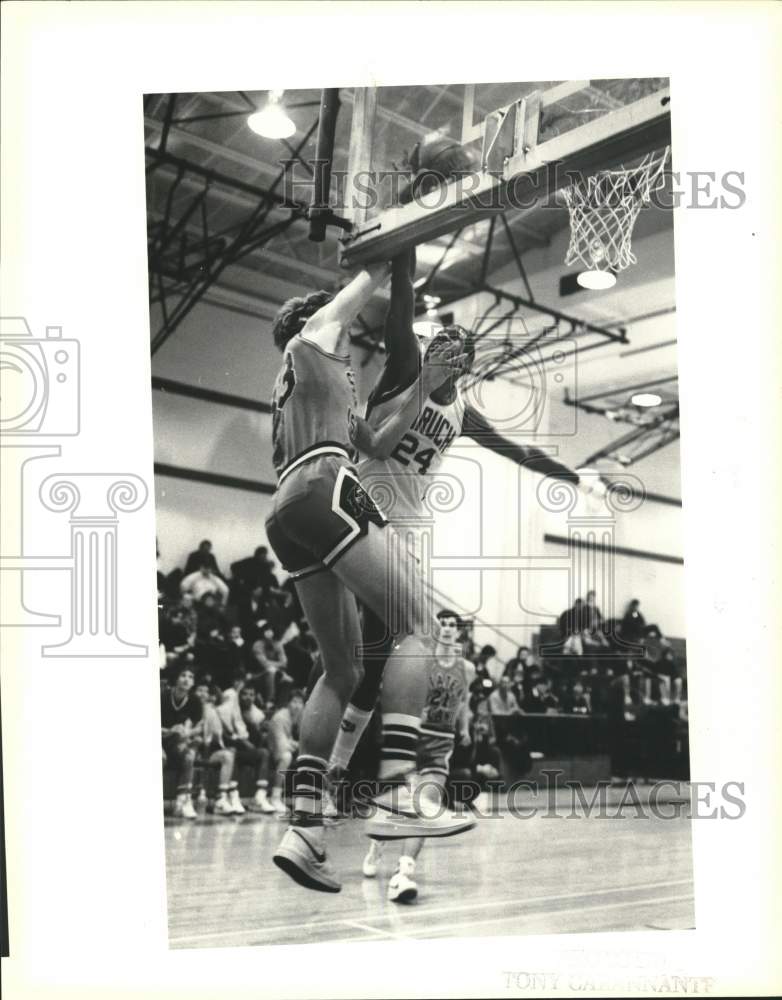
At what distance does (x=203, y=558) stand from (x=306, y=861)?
3.95 feet

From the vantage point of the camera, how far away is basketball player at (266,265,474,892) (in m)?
4.24

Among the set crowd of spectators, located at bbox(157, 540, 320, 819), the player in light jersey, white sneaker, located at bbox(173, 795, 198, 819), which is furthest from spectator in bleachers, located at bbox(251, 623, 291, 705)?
the player in light jersey

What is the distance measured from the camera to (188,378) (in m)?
4.22

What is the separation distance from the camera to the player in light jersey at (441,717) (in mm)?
4238

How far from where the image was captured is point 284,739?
13.9 ft

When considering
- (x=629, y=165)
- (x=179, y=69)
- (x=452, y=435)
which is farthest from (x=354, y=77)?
(x=452, y=435)

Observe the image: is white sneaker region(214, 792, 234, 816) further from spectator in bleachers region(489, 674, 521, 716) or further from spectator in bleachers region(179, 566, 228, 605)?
spectator in bleachers region(489, 674, 521, 716)

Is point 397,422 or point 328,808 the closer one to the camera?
point 328,808

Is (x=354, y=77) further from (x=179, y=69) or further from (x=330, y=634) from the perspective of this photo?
(x=330, y=634)

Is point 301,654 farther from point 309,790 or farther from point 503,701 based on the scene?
point 503,701

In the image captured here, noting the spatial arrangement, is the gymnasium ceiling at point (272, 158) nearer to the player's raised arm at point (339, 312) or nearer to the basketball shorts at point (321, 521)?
the player's raised arm at point (339, 312)

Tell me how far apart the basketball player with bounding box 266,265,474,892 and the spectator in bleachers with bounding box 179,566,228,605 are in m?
0.26

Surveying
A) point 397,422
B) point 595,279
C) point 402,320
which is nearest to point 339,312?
point 402,320

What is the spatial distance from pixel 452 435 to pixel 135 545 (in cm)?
128
